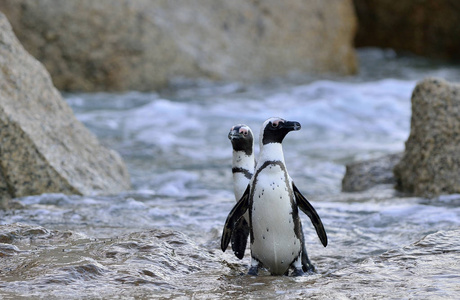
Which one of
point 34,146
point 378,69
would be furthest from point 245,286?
point 378,69

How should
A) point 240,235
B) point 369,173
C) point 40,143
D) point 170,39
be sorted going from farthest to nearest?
1. point 170,39
2. point 369,173
3. point 40,143
4. point 240,235

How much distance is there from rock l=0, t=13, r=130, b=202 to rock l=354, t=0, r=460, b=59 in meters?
14.2

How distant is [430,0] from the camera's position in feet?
61.8

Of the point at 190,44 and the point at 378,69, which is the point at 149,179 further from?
the point at 378,69

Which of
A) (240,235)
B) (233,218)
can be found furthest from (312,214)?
(240,235)

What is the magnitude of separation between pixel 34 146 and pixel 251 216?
2438mm

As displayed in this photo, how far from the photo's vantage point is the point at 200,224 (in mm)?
5195

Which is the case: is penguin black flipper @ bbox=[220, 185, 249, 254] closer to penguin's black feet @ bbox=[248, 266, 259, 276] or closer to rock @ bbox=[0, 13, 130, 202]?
penguin's black feet @ bbox=[248, 266, 259, 276]

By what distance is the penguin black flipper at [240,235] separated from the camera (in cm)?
416

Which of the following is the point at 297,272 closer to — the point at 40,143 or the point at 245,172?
the point at 245,172

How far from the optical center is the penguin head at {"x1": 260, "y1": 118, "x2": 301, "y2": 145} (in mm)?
3818

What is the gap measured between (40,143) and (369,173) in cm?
307

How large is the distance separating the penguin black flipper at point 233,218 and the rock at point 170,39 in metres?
7.96

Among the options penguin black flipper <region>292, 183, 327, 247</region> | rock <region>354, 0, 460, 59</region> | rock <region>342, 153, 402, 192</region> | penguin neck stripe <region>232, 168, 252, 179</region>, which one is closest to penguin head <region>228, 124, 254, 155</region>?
penguin neck stripe <region>232, 168, 252, 179</region>
